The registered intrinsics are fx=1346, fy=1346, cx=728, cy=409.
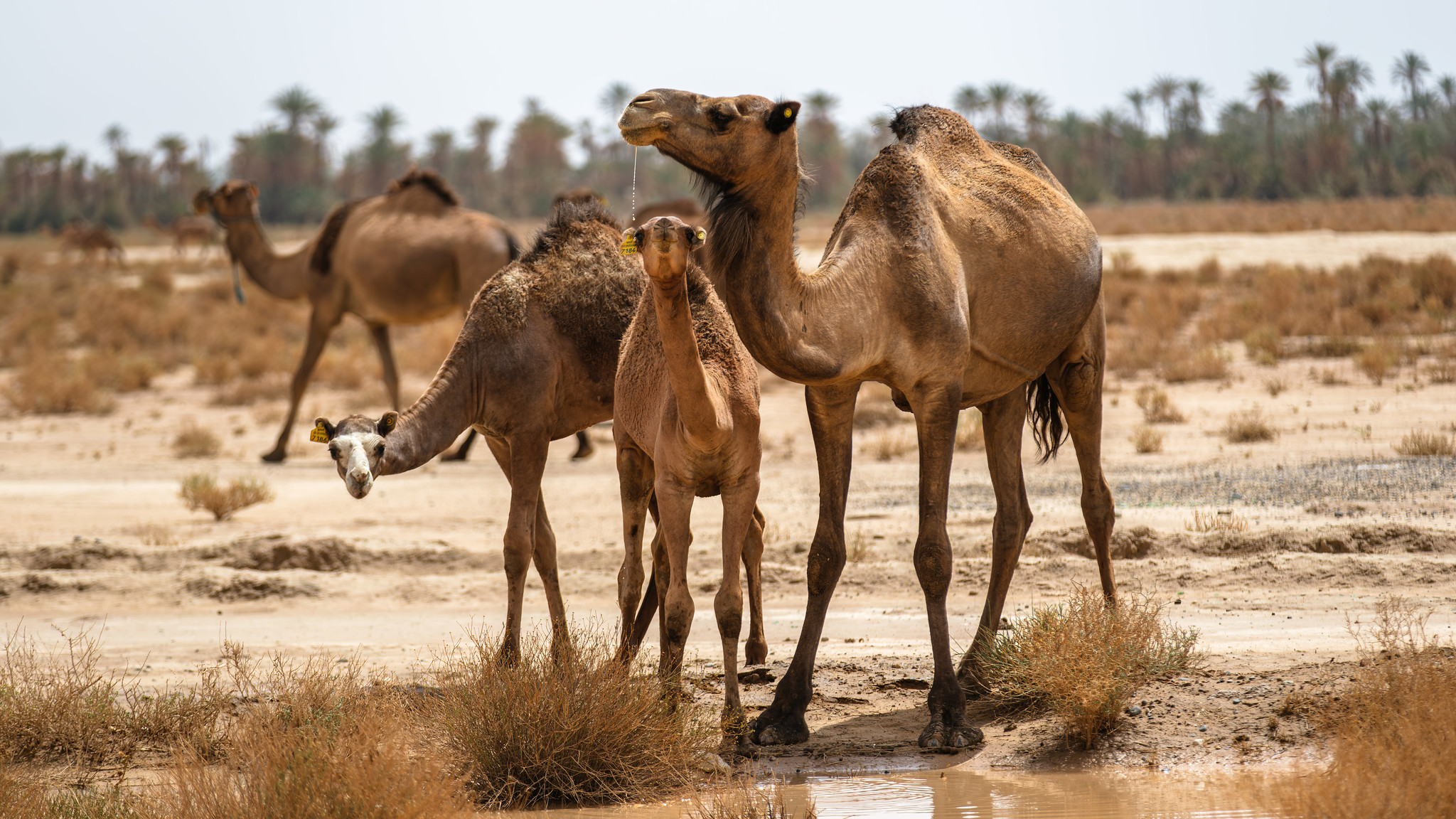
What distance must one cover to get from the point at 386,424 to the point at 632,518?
1.29m

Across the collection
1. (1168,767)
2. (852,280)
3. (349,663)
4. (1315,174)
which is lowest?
(1168,767)

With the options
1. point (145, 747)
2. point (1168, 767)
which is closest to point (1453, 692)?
point (1168, 767)

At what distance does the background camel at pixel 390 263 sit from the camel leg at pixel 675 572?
8.48 m

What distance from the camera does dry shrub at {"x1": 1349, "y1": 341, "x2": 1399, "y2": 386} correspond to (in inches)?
635

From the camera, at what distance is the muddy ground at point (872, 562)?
21.3 feet

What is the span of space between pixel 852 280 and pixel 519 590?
2695mm

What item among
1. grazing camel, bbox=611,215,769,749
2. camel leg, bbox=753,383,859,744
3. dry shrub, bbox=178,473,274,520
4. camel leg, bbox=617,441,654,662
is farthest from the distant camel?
camel leg, bbox=753,383,859,744

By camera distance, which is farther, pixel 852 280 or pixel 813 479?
pixel 813 479

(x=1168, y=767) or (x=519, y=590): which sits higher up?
(x=519, y=590)

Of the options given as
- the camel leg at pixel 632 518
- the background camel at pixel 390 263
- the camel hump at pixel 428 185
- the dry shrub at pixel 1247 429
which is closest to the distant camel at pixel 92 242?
the background camel at pixel 390 263

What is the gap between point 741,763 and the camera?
588 cm

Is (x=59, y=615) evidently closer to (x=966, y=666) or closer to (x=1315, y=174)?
(x=966, y=666)

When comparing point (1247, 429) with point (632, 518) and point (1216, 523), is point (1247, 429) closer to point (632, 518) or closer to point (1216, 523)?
point (1216, 523)

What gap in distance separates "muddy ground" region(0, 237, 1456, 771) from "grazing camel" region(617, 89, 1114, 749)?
0.80 metres
